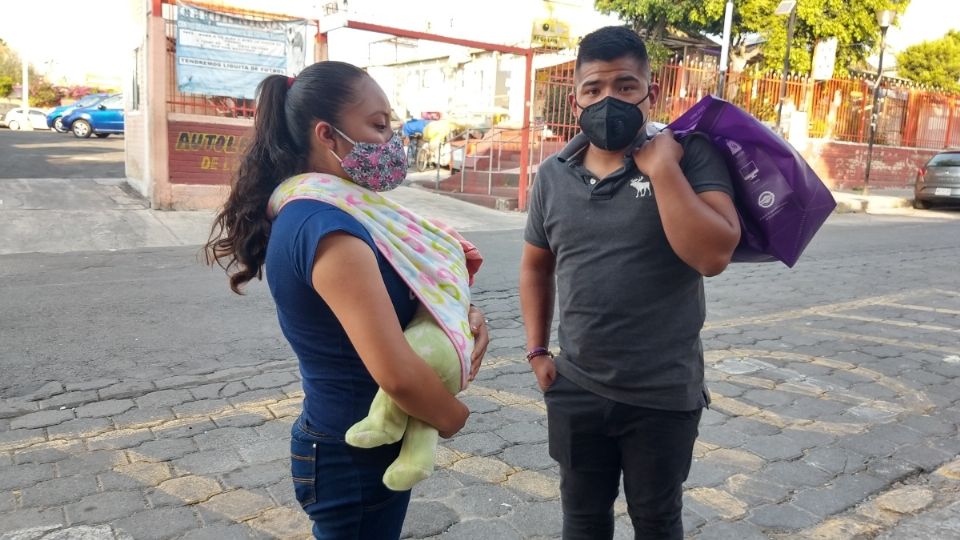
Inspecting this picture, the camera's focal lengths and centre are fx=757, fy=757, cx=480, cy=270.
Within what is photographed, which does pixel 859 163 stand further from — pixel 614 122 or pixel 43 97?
pixel 43 97

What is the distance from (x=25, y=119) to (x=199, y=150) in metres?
25.3

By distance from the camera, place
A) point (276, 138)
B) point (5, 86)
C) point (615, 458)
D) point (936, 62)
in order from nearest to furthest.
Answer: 1. point (276, 138)
2. point (615, 458)
3. point (936, 62)
4. point (5, 86)

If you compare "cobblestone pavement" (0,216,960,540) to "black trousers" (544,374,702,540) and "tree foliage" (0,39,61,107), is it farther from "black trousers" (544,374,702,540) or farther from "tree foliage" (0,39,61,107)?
"tree foliage" (0,39,61,107)

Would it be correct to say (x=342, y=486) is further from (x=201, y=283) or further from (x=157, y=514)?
(x=201, y=283)

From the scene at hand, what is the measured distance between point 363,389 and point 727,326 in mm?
5207

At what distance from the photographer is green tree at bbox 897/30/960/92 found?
112 feet

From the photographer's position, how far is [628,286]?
2.18m

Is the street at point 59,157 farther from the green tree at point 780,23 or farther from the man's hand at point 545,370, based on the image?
the green tree at point 780,23

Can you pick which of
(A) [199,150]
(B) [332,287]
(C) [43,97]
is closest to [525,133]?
(A) [199,150]

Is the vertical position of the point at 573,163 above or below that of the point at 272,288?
above

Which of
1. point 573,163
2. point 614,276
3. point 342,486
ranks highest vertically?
point 573,163

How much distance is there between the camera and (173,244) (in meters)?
9.88

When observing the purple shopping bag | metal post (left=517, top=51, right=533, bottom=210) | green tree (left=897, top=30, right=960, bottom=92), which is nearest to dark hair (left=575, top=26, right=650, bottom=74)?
the purple shopping bag

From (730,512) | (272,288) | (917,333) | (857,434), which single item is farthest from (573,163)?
(917,333)
